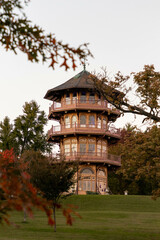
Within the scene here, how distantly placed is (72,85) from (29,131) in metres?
13.8

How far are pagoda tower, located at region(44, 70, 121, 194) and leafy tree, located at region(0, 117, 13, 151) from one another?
31.3ft

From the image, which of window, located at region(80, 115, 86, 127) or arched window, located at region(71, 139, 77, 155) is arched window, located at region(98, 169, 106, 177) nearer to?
arched window, located at region(71, 139, 77, 155)

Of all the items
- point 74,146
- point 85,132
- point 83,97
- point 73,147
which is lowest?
point 73,147

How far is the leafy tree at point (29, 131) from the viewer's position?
60312mm

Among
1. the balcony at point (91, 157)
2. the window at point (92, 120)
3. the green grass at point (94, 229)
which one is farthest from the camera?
the window at point (92, 120)

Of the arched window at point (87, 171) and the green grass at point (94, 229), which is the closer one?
the green grass at point (94, 229)

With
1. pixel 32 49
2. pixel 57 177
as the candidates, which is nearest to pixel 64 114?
pixel 57 177

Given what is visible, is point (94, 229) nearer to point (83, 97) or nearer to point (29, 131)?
point (83, 97)

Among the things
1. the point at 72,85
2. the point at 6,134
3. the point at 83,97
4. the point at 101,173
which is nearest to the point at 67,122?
the point at 83,97

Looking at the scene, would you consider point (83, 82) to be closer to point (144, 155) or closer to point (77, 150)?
point (77, 150)

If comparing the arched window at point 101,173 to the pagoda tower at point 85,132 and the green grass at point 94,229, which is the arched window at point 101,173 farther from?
the green grass at point 94,229

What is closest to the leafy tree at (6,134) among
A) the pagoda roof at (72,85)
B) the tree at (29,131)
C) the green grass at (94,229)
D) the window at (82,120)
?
the tree at (29,131)

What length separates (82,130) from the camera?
48812 mm

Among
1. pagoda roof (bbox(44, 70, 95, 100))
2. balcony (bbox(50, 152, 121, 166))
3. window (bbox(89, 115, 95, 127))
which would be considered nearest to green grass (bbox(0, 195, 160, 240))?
balcony (bbox(50, 152, 121, 166))
